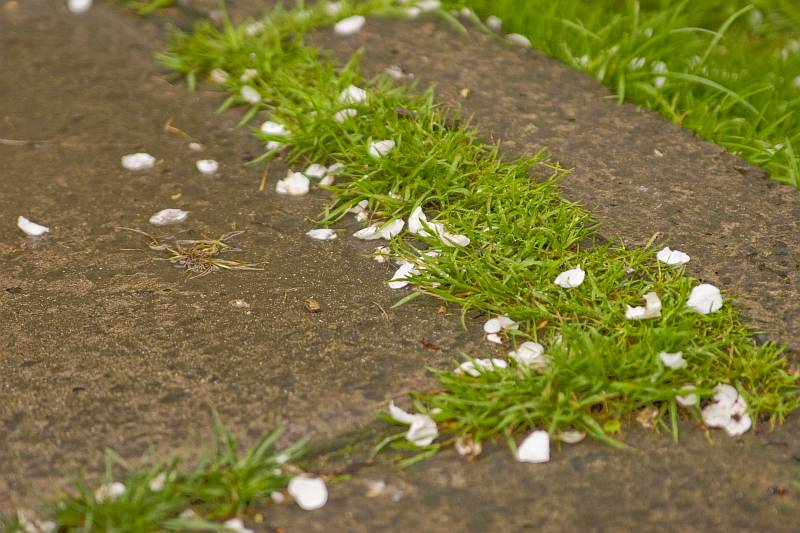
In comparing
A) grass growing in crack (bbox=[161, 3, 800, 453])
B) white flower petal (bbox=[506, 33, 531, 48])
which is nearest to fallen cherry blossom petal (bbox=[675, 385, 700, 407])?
grass growing in crack (bbox=[161, 3, 800, 453])

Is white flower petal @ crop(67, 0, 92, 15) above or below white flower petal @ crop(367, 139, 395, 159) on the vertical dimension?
below

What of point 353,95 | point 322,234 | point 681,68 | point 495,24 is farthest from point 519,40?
point 322,234

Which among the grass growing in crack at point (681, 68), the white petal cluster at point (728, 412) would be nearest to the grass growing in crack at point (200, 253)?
the white petal cluster at point (728, 412)

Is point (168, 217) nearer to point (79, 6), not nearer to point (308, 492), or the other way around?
point (308, 492)

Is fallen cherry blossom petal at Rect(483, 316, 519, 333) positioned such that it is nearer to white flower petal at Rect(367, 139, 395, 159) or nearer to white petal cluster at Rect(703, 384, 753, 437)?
white petal cluster at Rect(703, 384, 753, 437)

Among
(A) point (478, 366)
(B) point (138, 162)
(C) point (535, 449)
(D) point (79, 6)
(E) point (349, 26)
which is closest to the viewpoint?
(C) point (535, 449)
